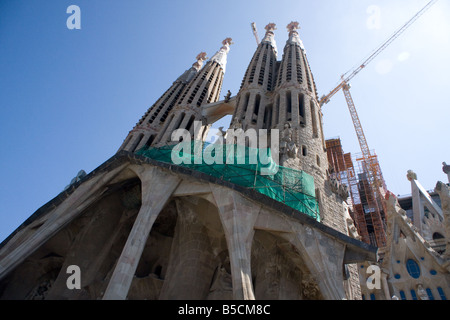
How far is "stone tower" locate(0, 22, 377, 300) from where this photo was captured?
10.6m

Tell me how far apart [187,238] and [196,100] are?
57.1 ft

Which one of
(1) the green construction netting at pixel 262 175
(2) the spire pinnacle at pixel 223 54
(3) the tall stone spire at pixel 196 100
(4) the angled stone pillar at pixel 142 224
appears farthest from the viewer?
(2) the spire pinnacle at pixel 223 54

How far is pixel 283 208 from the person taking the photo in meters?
11.2

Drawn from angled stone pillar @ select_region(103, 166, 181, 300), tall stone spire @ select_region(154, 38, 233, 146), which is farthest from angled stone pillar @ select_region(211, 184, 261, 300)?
tall stone spire @ select_region(154, 38, 233, 146)

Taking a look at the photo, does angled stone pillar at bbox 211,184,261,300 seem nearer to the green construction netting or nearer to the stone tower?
the stone tower


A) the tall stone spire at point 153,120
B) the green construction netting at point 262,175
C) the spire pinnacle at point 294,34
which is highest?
the spire pinnacle at point 294,34

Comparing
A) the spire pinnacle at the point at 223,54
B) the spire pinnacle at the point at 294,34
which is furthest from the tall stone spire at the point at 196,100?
the spire pinnacle at the point at 294,34

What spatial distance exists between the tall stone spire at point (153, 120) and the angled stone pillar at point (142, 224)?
1216 centimetres

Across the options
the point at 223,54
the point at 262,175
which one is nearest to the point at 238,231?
the point at 262,175

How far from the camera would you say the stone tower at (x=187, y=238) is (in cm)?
1061

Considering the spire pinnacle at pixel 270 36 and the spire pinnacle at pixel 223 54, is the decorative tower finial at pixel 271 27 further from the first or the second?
the spire pinnacle at pixel 223 54
